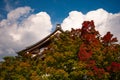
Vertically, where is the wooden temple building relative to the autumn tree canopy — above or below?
above

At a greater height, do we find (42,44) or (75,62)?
(42,44)

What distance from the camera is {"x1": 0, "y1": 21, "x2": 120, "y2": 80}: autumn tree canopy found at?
23.7 meters

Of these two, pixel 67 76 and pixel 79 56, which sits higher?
pixel 79 56

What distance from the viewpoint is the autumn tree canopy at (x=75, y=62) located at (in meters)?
23.7

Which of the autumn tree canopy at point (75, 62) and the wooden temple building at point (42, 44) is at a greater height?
the wooden temple building at point (42, 44)

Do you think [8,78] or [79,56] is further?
[8,78]

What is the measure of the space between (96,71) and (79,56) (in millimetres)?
2387

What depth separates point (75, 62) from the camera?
24078mm

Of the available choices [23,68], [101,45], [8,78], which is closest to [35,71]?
[23,68]

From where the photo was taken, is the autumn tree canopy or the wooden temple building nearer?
the autumn tree canopy

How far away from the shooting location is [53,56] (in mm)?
24891

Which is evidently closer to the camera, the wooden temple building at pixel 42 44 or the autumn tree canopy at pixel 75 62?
the autumn tree canopy at pixel 75 62

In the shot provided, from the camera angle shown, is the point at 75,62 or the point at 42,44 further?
the point at 42,44

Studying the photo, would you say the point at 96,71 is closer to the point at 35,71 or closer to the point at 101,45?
the point at 101,45
